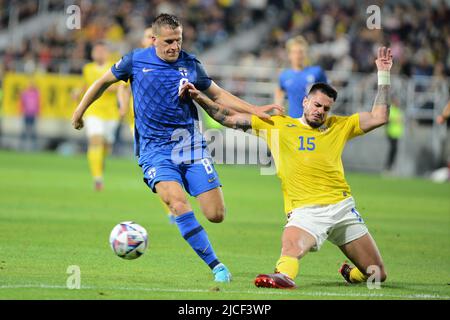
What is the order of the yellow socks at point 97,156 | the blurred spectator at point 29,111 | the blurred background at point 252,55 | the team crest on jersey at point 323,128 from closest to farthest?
the team crest on jersey at point 323,128, the yellow socks at point 97,156, the blurred background at point 252,55, the blurred spectator at point 29,111

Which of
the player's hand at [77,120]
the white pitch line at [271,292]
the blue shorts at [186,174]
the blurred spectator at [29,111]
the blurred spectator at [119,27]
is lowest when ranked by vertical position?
the white pitch line at [271,292]

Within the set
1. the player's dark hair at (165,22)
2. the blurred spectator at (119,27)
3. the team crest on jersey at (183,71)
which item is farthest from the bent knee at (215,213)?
the blurred spectator at (119,27)

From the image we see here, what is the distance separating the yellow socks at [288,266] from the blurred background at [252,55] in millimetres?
19214

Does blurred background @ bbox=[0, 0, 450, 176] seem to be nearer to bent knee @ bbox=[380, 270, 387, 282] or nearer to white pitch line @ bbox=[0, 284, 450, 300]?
bent knee @ bbox=[380, 270, 387, 282]

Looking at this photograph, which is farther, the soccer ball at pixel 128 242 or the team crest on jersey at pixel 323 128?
the team crest on jersey at pixel 323 128

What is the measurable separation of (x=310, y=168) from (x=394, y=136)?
20.2m

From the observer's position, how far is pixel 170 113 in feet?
32.4

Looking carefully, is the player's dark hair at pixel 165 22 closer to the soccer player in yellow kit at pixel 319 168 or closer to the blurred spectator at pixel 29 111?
the soccer player in yellow kit at pixel 319 168

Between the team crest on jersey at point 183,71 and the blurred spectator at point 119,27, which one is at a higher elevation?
the blurred spectator at point 119,27

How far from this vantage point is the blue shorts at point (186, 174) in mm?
9703

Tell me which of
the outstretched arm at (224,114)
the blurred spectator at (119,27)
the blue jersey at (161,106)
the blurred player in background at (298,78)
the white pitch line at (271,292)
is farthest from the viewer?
the blurred spectator at (119,27)

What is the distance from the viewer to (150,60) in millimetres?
9953

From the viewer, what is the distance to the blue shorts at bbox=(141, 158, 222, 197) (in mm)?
9703

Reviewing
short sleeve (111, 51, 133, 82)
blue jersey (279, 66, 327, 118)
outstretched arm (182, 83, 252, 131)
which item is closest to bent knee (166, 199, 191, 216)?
outstretched arm (182, 83, 252, 131)
